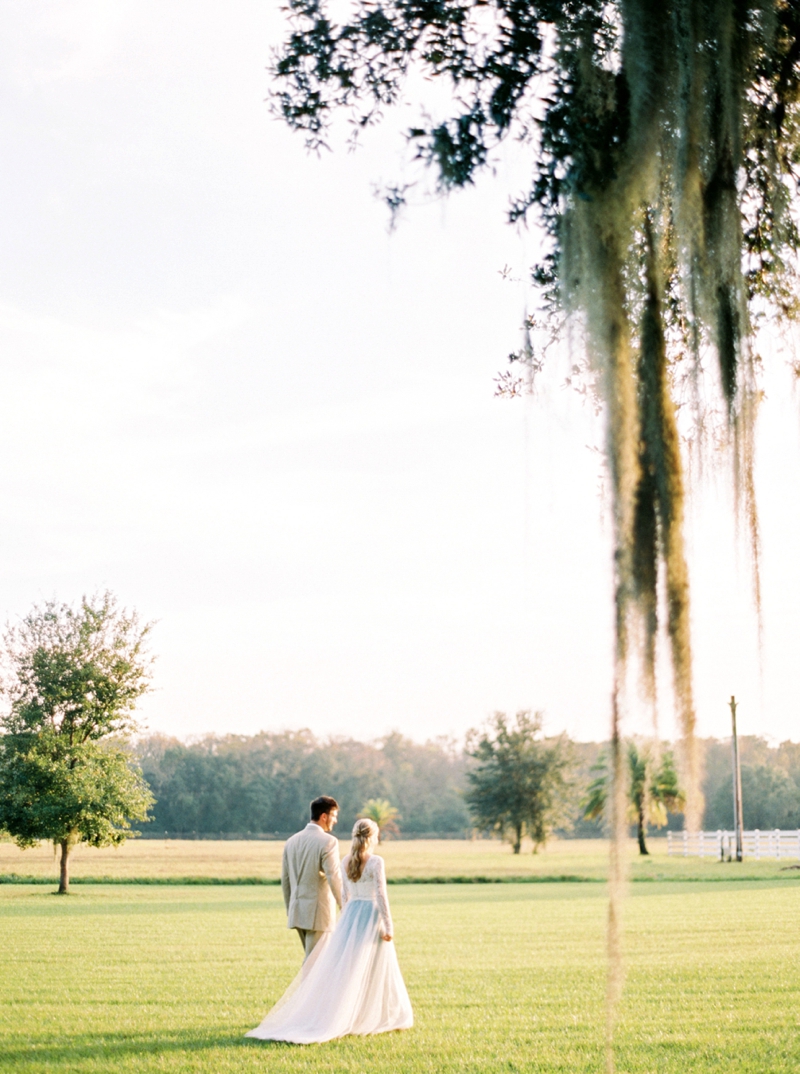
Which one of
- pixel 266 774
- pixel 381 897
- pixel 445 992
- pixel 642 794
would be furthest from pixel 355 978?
pixel 266 774

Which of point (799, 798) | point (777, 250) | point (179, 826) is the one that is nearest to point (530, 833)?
point (799, 798)

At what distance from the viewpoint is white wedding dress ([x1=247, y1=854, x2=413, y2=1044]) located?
26.8 feet

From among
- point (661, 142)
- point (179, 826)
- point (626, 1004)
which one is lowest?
point (179, 826)

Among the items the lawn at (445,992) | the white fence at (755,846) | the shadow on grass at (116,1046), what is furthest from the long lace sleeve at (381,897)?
the white fence at (755,846)

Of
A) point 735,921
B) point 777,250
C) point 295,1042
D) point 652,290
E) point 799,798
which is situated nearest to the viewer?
point 652,290

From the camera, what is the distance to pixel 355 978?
8234mm

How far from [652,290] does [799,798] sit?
244ft

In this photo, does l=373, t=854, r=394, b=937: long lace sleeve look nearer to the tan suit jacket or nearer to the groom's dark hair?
the tan suit jacket

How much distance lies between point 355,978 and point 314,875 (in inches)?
33.0

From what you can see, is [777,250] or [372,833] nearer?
[777,250]

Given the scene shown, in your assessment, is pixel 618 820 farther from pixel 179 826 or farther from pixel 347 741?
pixel 347 741

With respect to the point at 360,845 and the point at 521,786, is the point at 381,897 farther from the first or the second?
the point at 521,786

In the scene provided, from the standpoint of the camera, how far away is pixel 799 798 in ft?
231

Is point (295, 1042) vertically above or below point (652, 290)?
below
